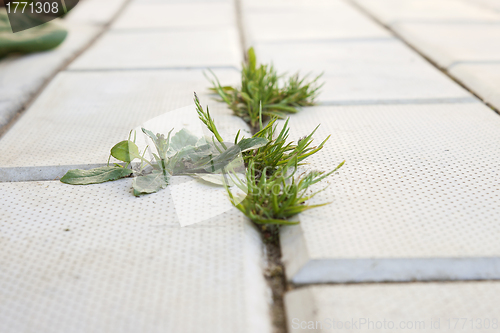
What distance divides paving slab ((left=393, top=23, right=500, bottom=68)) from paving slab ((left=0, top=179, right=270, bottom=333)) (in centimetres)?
127

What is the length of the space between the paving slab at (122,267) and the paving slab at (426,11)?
1.89 metres

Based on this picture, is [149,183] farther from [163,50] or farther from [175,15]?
[175,15]

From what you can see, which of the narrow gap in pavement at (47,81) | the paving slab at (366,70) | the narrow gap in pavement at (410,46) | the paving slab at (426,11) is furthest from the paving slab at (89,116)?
the paving slab at (426,11)

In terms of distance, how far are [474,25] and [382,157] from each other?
156cm

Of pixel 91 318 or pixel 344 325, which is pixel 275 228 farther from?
pixel 91 318

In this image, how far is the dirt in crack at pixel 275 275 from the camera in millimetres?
563

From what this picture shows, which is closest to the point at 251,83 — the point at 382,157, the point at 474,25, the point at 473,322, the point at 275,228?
the point at 382,157

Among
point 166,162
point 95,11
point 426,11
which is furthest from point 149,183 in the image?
point 426,11

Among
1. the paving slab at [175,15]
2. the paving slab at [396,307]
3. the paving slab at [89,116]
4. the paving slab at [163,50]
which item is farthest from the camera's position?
the paving slab at [175,15]

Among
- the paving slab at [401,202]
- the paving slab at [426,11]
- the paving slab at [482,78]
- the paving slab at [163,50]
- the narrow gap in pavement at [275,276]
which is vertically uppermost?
the paving slab at [426,11]

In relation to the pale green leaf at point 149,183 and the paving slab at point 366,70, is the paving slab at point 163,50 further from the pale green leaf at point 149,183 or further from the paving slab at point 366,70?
the pale green leaf at point 149,183

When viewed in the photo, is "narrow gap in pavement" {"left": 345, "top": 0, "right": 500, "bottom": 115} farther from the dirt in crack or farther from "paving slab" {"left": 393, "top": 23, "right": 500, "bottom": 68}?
the dirt in crack

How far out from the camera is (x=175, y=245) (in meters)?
0.66

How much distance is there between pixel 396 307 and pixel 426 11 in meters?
2.28
